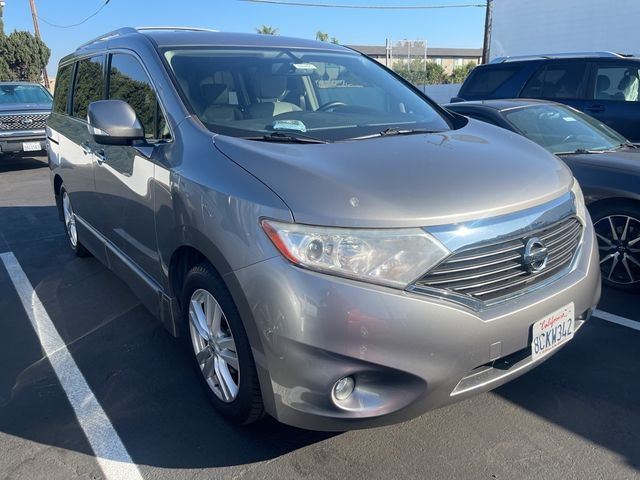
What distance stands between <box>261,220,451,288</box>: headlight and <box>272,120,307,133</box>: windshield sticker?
0.98 m

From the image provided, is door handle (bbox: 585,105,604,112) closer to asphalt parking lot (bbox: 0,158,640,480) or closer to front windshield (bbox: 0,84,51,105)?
asphalt parking lot (bbox: 0,158,640,480)

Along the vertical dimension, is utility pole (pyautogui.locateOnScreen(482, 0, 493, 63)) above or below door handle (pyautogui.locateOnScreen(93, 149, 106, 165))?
above

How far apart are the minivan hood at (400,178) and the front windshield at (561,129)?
225 centimetres

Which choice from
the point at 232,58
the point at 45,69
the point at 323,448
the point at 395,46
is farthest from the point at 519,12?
the point at 45,69

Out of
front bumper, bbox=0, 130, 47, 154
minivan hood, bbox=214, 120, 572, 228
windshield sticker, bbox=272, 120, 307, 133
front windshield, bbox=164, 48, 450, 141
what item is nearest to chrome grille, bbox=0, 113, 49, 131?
front bumper, bbox=0, 130, 47, 154

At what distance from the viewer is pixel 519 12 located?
67.4 feet

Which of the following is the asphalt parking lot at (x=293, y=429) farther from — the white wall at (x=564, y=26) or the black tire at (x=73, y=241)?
the white wall at (x=564, y=26)

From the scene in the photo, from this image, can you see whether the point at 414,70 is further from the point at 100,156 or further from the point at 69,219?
the point at 100,156

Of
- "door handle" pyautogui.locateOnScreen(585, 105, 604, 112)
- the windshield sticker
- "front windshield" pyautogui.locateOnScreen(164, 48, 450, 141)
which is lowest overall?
"door handle" pyautogui.locateOnScreen(585, 105, 604, 112)

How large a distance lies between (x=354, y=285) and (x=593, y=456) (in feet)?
4.59

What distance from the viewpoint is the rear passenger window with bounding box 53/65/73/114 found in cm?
504

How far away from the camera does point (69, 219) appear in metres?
5.38

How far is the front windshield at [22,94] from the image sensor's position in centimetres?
1273

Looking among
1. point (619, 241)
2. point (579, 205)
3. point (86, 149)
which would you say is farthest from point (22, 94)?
point (579, 205)
